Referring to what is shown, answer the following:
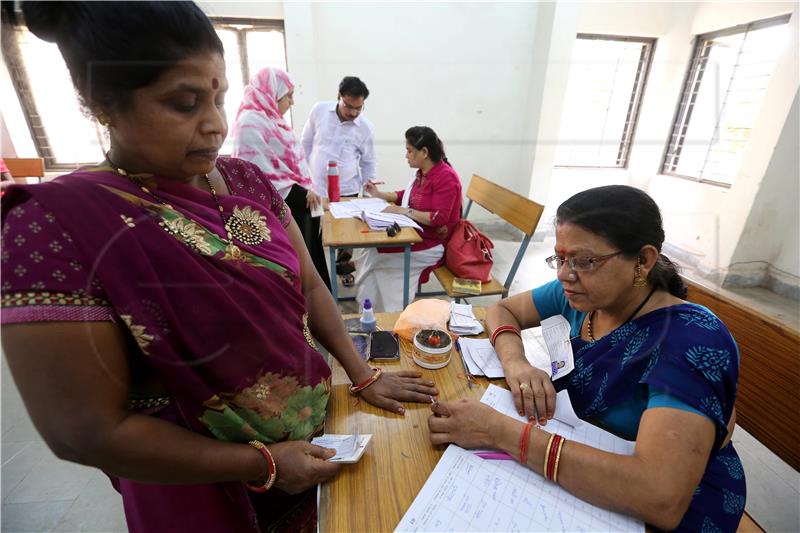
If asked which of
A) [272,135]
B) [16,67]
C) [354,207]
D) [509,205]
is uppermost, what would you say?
[16,67]

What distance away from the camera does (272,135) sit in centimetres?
213

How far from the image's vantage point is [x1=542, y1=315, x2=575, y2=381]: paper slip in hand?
893mm

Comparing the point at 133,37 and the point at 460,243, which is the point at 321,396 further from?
the point at 460,243

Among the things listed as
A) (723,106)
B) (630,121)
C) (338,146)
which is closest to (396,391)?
(338,146)

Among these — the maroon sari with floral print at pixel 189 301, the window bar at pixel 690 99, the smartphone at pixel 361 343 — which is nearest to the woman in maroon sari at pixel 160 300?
the maroon sari with floral print at pixel 189 301

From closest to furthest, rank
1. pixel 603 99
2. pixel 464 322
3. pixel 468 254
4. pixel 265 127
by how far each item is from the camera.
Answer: pixel 464 322 → pixel 265 127 → pixel 468 254 → pixel 603 99

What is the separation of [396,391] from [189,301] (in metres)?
0.51

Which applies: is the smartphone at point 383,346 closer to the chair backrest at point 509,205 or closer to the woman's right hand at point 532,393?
the woman's right hand at point 532,393

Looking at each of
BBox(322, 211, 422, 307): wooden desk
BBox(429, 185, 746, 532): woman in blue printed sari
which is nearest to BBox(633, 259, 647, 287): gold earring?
BBox(429, 185, 746, 532): woman in blue printed sari

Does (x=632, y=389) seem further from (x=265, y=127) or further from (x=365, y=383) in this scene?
(x=265, y=127)

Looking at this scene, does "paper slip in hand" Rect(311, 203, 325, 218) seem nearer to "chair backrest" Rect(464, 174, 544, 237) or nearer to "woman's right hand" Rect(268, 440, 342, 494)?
"chair backrest" Rect(464, 174, 544, 237)

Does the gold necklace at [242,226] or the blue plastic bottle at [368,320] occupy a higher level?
the gold necklace at [242,226]

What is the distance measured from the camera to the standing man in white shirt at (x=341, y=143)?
3.02 m

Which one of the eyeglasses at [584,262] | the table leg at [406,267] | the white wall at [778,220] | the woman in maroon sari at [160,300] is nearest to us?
the woman in maroon sari at [160,300]
